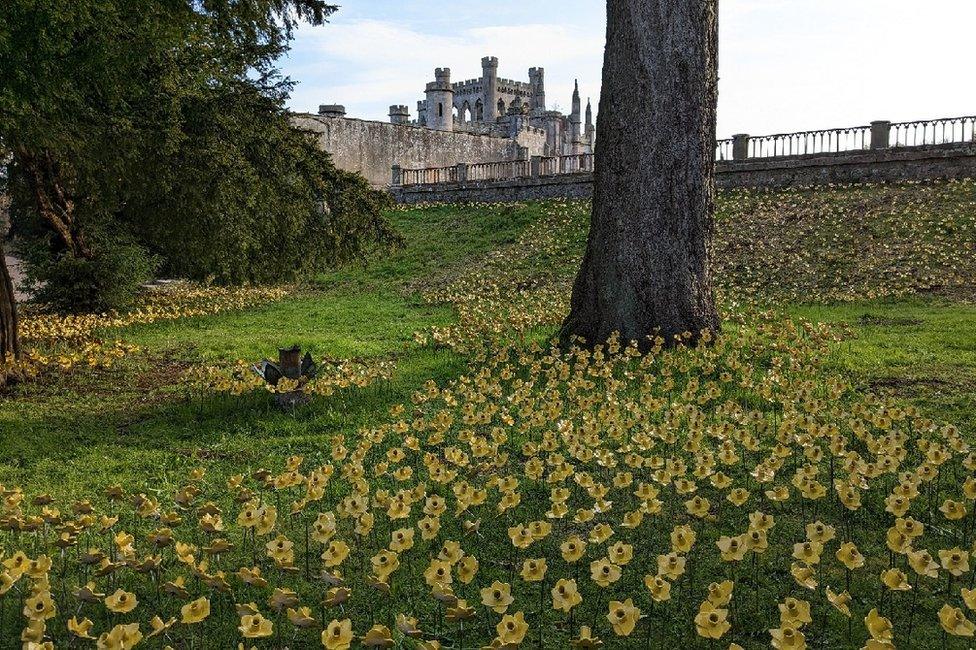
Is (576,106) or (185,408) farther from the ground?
(576,106)

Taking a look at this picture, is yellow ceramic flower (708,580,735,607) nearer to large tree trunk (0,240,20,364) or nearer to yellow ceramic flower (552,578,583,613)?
yellow ceramic flower (552,578,583,613)

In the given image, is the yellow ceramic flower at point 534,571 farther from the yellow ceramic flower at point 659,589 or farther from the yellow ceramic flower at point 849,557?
the yellow ceramic flower at point 849,557

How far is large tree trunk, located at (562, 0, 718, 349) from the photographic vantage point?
839cm

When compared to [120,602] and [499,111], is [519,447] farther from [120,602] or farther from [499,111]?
[499,111]

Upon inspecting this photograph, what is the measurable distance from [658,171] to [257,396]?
184 inches

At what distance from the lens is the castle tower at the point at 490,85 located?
71.2 m

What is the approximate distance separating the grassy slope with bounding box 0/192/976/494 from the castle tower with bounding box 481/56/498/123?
58705 mm

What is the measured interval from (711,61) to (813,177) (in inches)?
620

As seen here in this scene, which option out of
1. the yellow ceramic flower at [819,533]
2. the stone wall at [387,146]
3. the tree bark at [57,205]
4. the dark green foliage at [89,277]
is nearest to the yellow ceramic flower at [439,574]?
the yellow ceramic flower at [819,533]

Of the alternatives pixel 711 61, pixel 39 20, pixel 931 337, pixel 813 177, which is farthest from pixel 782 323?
pixel 813 177

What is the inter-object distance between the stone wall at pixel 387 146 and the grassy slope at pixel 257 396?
2609 centimetres

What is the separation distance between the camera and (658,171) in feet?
27.7

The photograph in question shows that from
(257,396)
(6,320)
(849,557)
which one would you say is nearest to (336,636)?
(849,557)

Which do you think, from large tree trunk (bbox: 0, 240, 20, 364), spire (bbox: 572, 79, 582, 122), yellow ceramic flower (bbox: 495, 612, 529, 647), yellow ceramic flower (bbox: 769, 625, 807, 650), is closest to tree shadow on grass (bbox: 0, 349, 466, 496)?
large tree trunk (bbox: 0, 240, 20, 364)
